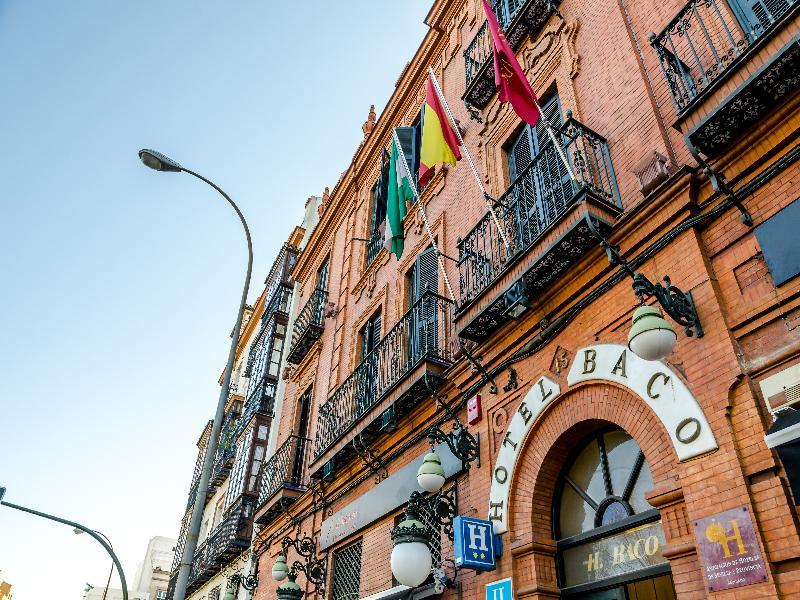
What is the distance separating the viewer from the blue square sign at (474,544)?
6.59 m

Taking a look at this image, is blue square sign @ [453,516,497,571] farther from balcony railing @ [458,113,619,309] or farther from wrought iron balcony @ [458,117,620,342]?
balcony railing @ [458,113,619,309]

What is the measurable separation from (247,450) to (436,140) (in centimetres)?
1441

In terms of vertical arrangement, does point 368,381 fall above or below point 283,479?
above

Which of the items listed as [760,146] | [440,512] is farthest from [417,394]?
[760,146]

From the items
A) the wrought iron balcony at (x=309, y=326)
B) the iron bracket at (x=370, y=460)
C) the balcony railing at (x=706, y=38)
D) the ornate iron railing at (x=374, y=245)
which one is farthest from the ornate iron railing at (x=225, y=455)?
the balcony railing at (x=706, y=38)

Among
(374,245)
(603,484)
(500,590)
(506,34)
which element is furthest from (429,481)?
(374,245)

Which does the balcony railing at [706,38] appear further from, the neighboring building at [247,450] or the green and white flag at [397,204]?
the neighboring building at [247,450]

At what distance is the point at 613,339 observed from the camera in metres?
6.32

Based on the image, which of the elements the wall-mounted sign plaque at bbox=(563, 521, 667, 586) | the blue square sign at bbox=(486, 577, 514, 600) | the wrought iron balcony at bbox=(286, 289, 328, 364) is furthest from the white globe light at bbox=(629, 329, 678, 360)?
the wrought iron balcony at bbox=(286, 289, 328, 364)

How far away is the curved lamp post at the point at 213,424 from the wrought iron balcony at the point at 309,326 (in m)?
6.87

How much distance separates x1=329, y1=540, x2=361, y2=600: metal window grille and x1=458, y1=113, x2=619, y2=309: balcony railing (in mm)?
5141

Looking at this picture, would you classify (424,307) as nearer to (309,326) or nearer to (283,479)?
(309,326)

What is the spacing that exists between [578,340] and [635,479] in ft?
5.14

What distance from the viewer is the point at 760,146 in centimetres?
543
